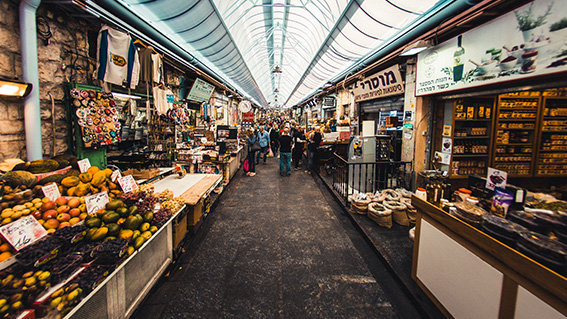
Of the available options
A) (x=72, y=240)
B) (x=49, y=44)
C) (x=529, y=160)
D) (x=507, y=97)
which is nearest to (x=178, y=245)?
(x=72, y=240)

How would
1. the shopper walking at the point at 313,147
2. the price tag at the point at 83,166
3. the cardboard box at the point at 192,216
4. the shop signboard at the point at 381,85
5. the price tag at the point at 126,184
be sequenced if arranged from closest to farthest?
the price tag at the point at 83,166
the price tag at the point at 126,184
the cardboard box at the point at 192,216
the shop signboard at the point at 381,85
the shopper walking at the point at 313,147

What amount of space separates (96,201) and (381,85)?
22.8 feet

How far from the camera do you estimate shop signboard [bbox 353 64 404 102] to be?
5.74 metres

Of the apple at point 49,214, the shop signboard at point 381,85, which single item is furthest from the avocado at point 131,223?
the shop signboard at point 381,85

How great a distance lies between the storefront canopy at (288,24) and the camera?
152 inches

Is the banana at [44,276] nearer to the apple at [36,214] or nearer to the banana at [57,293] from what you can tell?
the banana at [57,293]

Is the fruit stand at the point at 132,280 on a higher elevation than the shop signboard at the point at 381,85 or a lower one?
lower

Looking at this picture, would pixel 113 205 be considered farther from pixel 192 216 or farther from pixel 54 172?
pixel 192 216

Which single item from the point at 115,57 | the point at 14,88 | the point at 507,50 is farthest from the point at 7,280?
the point at 507,50

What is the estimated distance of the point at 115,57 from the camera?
12.2ft

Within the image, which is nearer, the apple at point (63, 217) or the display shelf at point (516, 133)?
the apple at point (63, 217)

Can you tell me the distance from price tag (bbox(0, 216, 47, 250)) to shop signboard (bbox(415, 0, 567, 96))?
531 centimetres

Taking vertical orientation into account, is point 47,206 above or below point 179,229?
above

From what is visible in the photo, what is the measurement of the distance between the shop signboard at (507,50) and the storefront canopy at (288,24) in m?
0.81
